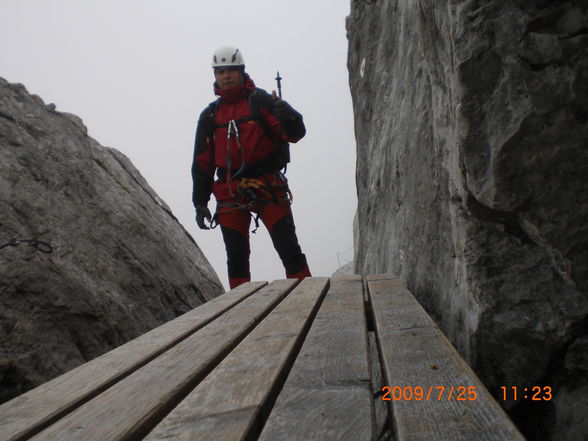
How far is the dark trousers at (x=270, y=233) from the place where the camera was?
536 cm

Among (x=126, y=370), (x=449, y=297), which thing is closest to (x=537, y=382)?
(x=449, y=297)

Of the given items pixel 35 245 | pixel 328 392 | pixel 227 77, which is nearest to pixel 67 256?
pixel 35 245

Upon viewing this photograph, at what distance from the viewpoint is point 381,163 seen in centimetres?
467

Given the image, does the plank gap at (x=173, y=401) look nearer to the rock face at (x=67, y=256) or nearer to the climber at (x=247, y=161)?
the rock face at (x=67, y=256)

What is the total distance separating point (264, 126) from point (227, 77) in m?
0.71

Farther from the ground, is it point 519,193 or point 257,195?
point 257,195

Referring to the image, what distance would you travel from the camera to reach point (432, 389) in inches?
52.6

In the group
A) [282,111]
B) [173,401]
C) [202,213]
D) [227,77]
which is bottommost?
[173,401]

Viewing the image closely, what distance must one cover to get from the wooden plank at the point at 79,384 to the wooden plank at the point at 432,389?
2.93ft

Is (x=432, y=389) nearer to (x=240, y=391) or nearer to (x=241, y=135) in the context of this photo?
(x=240, y=391)

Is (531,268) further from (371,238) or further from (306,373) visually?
(371,238)

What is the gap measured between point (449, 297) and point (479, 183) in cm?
81

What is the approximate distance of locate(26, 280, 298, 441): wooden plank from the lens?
1240 mm
